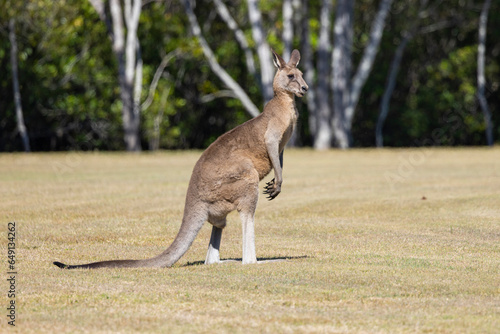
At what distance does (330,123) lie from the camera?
110 ft

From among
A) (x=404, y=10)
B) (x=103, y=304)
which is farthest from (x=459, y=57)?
(x=103, y=304)

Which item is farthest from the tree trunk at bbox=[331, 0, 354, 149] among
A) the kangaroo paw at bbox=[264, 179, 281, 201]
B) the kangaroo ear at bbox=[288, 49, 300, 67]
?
the kangaroo paw at bbox=[264, 179, 281, 201]

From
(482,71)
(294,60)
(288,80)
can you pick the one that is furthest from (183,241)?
(482,71)

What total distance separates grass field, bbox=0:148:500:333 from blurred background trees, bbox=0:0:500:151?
10994 millimetres

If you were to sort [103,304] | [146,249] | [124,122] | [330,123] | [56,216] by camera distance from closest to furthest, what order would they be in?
[103,304] < [146,249] < [56,216] < [124,122] < [330,123]

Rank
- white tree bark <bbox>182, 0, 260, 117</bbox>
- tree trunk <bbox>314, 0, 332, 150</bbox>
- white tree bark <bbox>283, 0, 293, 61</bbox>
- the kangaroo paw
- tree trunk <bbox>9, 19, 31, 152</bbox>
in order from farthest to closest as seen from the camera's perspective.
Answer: tree trunk <bbox>314, 0, 332, 150</bbox> < white tree bark <bbox>182, 0, 260, 117</bbox> < white tree bark <bbox>283, 0, 293, 61</bbox> < tree trunk <bbox>9, 19, 31, 152</bbox> < the kangaroo paw

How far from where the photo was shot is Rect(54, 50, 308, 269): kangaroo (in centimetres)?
859

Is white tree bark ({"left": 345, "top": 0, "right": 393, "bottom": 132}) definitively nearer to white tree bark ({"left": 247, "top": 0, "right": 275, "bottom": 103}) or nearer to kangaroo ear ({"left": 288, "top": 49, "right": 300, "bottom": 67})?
white tree bark ({"left": 247, "top": 0, "right": 275, "bottom": 103})

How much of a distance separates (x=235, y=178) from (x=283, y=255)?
161 centimetres

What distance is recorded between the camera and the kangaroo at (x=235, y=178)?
8.59 meters

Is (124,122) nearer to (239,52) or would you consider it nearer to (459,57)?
(239,52)

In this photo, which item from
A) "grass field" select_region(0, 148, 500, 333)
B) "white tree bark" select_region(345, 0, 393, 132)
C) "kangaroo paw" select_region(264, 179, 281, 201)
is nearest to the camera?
"grass field" select_region(0, 148, 500, 333)

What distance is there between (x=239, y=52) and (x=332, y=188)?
63.0 ft

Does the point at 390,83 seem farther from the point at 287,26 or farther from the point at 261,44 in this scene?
the point at 261,44
